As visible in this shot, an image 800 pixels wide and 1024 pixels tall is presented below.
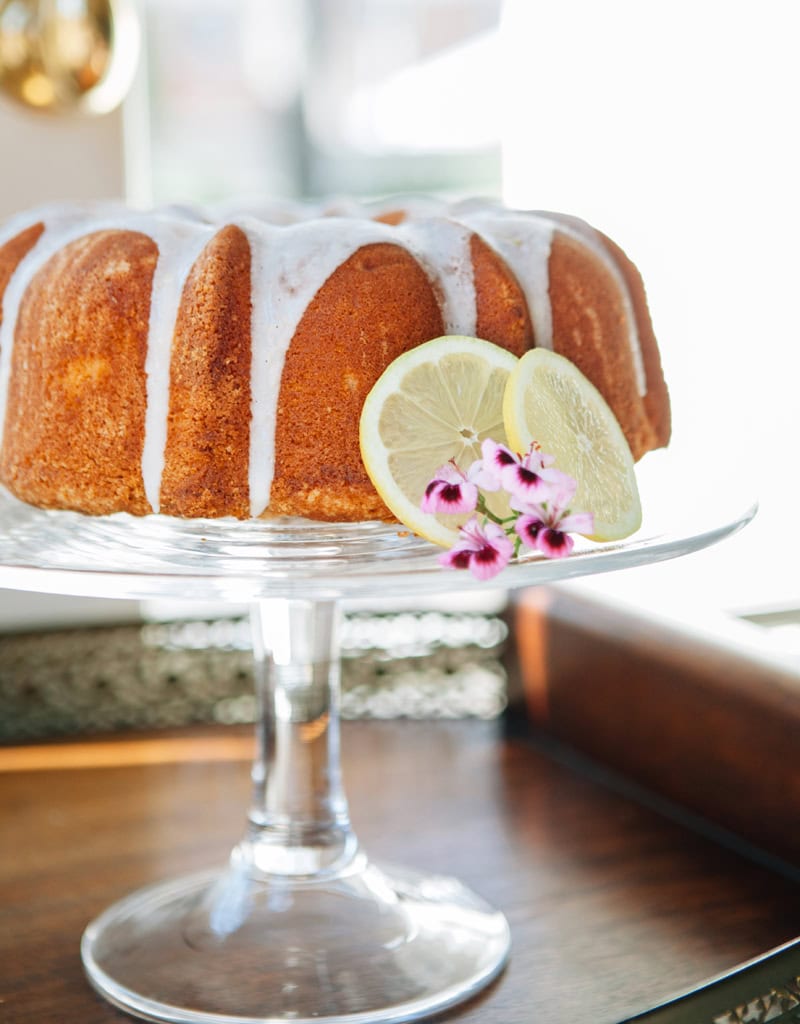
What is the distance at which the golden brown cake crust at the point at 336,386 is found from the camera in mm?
691

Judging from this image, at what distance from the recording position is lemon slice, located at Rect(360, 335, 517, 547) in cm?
64

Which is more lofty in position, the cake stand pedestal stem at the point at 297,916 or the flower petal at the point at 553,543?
the flower petal at the point at 553,543

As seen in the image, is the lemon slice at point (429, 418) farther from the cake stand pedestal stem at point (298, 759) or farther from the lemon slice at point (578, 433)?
the cake stand pedestal stem at point (298, 759)

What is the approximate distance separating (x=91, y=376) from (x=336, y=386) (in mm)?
137

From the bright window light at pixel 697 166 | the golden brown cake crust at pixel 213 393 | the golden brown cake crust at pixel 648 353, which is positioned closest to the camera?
the golden brown cake crust at pixel 213 393

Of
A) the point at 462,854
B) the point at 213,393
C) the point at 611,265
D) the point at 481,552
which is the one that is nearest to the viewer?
the point at 481,552

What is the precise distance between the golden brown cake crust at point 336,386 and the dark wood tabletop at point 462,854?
287 mm

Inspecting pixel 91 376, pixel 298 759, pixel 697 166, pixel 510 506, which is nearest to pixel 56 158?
pixel 91 376

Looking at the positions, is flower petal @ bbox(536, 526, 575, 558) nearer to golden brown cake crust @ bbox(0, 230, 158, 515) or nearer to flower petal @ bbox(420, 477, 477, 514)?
flower petal @ bbox(420, 477, 477, 514)

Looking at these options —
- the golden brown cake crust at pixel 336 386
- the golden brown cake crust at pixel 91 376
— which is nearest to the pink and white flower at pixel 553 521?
the golden brown cake crust at pixel 336 386

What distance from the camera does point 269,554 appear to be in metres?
0.65

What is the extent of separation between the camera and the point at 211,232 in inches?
28.5

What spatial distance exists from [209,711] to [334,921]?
380mm

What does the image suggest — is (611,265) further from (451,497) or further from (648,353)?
A: (451,497)
